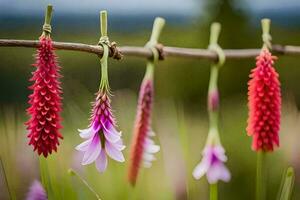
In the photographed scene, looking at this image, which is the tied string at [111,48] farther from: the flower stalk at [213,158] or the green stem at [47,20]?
the flower stalk at [213,158]

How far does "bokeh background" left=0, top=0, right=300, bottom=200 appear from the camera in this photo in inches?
60.9

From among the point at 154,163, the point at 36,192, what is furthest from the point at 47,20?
the point at 154,163

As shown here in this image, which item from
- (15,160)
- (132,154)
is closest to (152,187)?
(132,154)

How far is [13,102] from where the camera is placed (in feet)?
5.12

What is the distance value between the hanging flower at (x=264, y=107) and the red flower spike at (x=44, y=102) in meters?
0.41

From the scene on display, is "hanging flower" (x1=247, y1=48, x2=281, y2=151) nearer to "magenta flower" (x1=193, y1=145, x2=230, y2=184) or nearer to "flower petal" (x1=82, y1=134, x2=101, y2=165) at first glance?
"magenta flower" (x1=193, y1=145, x2=230, y2=184)

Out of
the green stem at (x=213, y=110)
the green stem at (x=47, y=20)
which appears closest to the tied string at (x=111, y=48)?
the green stem at (x=47, y=20)

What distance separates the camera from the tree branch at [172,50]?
4.47 feet

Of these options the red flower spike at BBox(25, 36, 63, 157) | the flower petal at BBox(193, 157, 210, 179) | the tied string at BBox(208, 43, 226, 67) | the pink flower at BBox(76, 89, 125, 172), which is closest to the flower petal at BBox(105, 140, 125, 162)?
the pink flower at BBox(76, 89, 125, 172)

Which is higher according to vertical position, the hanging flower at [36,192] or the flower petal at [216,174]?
the flower petal at [216,174]

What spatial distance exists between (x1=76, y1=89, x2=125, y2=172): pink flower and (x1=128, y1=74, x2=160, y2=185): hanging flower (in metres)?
0.07

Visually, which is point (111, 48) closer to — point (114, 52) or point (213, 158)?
point (114, 52)

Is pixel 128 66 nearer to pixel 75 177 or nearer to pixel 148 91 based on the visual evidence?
pixel 148 91

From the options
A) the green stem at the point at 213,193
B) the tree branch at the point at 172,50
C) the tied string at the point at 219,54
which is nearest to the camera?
the tree branch at the point at 172,50
